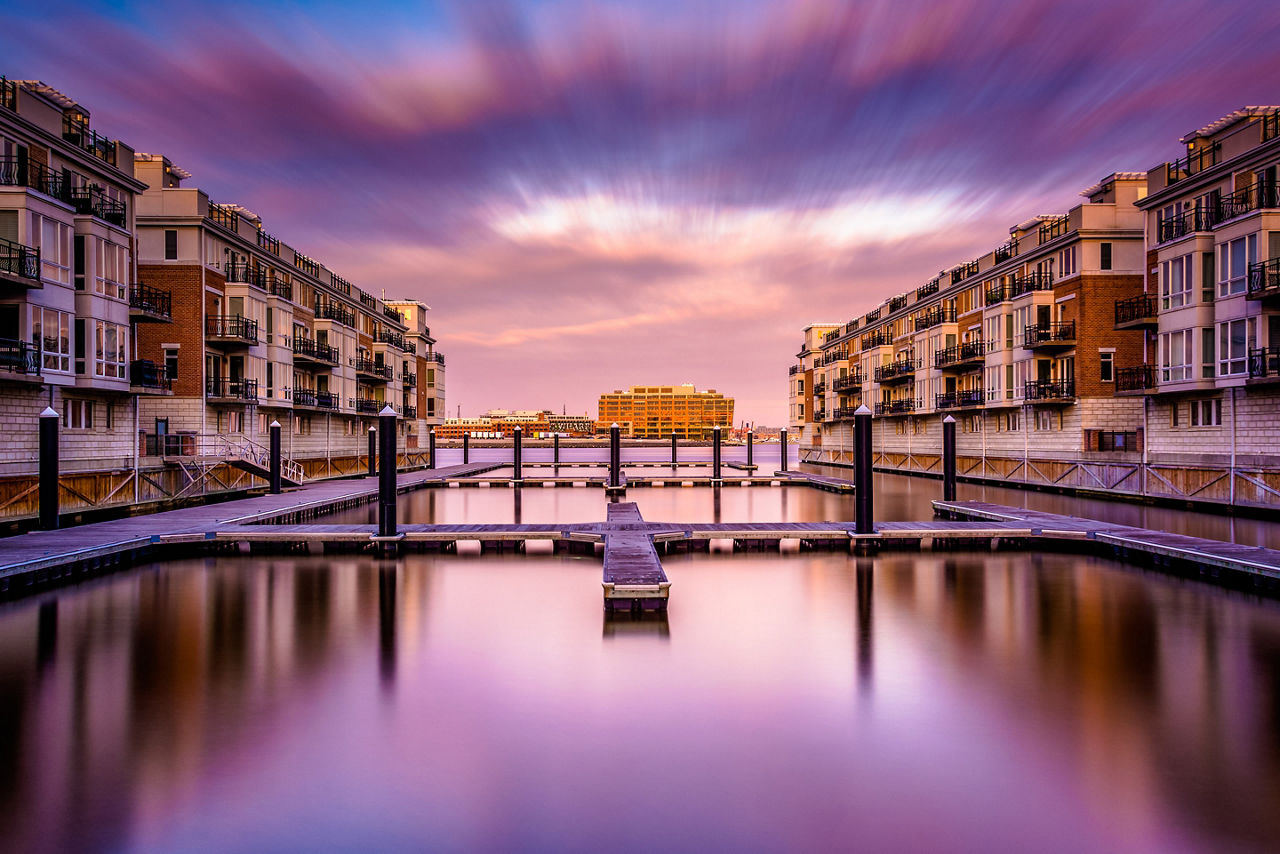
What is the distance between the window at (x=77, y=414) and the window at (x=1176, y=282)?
4089 cm

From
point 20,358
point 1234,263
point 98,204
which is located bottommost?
point 20,358

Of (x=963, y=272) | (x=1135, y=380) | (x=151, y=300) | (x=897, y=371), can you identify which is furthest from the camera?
(x=897, y=371)

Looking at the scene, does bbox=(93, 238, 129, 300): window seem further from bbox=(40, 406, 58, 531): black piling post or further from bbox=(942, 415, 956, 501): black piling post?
bbox=(942, 415, 956, 501): black piling post

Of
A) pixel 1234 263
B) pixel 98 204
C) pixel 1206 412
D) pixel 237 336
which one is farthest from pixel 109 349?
pixel 1206 412

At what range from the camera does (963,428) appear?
5006 centimetres

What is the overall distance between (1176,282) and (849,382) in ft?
129

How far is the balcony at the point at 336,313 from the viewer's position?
47.4m

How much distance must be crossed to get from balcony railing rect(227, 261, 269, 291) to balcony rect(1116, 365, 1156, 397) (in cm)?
4061

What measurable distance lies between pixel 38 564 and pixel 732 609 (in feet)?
45.0

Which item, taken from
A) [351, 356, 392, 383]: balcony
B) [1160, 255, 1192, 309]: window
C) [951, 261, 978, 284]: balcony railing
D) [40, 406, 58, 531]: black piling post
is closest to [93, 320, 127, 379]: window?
[40, 406, 58, 531]: black piling post

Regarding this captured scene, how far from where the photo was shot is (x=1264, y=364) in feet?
81.6

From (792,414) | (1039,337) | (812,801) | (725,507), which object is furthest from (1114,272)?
(792,414)

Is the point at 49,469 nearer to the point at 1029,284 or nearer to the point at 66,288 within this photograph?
the point at 66,288

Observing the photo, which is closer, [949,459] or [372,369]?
[949,459]
